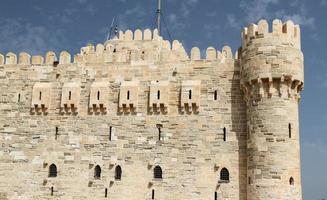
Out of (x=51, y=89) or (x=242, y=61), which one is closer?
(x=242, y=61)

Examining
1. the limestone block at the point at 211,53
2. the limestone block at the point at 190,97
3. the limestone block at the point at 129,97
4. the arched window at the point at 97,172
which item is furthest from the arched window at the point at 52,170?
the limestone block at the point at 211,53

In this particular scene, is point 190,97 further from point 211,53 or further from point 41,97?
point 41,97

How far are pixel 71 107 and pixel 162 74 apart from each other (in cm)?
404

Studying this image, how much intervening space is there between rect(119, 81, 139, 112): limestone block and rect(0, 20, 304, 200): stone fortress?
0.14ft

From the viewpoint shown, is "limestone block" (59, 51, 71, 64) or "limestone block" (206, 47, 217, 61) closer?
"limestone block" (206, 47, 217, 61)

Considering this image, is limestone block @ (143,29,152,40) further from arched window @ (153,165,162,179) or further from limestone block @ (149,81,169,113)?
arched window @ (153,165,162,179)

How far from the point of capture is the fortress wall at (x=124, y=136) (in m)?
18.5

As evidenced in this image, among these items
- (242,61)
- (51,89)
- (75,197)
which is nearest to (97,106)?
(51,89)

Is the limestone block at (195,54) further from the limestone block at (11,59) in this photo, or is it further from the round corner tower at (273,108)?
the limestone block at (11,59)

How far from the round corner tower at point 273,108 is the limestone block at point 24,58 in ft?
30.8

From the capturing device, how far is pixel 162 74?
1972 centimetres

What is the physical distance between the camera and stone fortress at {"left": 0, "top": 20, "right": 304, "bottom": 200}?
17797mm

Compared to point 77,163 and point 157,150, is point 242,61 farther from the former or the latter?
point 77,163

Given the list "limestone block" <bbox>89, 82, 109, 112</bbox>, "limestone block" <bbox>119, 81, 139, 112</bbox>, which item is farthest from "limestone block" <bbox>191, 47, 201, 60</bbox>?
"limestone block" <bbox>89, 82, 109, 112</bbox>
